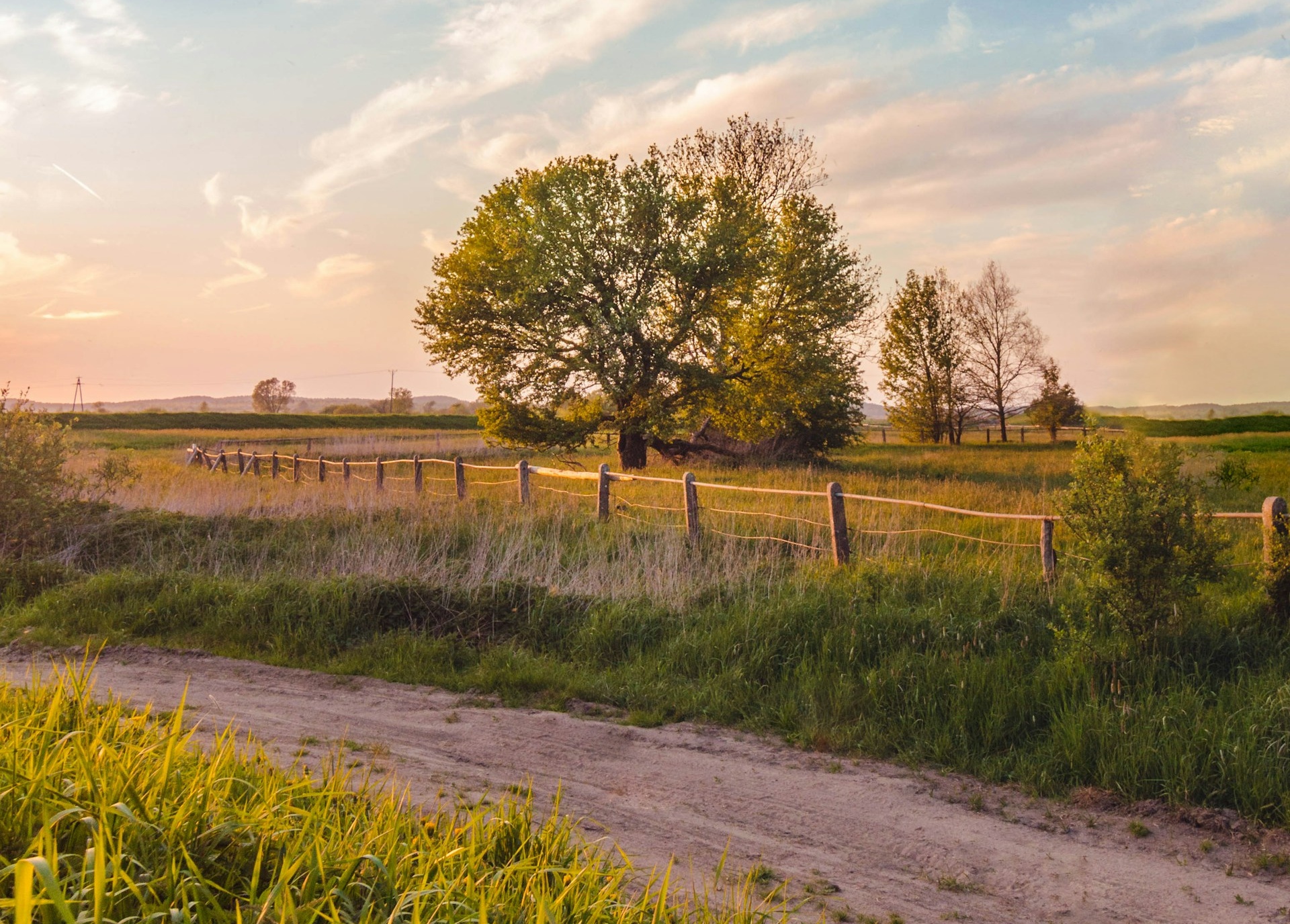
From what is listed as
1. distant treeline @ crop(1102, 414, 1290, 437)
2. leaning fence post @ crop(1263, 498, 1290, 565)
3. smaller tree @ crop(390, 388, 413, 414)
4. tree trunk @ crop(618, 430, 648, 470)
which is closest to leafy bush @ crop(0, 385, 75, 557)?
leaning fence post @ crop(1263, 498, 1290, 565)

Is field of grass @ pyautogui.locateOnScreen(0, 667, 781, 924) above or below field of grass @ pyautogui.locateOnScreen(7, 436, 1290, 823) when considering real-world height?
above

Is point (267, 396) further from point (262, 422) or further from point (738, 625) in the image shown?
point (738, 625)

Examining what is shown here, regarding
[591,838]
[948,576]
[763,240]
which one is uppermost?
[763,240]

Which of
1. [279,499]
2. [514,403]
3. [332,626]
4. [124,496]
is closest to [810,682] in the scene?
[332,626]

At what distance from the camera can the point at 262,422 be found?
72125 millimetres

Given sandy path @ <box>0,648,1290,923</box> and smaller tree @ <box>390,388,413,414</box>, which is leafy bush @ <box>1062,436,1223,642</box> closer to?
sandy path @ <box>0,648,1290,923</box>

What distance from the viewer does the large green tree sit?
85.0 feet

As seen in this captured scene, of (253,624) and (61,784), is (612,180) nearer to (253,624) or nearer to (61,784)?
(253,624)

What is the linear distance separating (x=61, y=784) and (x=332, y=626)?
6.23m

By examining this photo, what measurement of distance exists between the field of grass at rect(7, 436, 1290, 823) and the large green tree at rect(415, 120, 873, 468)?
442 inches

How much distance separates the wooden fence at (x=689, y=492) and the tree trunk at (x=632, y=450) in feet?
15.4

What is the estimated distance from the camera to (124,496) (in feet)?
58.2

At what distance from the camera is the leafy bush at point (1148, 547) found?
7328 mm

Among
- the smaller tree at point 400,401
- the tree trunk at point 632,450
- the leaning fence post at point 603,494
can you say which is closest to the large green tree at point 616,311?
the tree trunk at point 632,450
